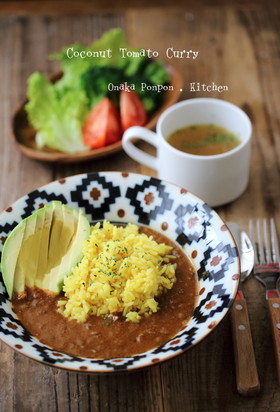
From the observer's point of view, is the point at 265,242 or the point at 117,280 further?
the point at 265,242

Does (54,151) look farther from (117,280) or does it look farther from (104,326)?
(104,326)

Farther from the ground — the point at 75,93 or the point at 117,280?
the point at 75,93

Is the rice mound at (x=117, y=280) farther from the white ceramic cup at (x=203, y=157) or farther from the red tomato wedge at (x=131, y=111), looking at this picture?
the red tomato wedge at (x=131, y=111)

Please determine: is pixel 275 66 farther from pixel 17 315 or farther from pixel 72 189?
pixel 17 315

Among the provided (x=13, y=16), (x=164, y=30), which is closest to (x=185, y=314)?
(x=164, y=30)

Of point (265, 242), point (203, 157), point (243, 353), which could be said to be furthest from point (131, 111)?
point (243, 353)

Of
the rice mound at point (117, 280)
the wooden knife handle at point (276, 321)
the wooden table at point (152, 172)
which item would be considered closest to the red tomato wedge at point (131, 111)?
the wooden table at point (152, 172)

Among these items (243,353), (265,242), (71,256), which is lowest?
(243,353)
